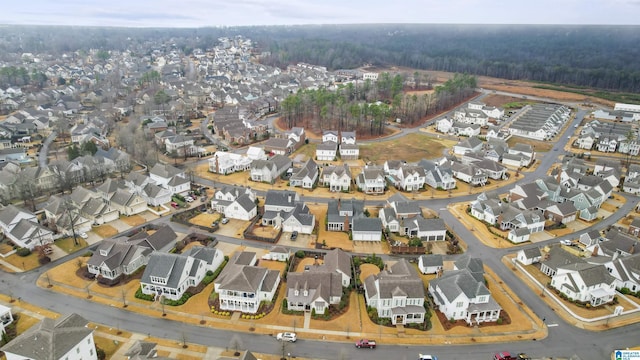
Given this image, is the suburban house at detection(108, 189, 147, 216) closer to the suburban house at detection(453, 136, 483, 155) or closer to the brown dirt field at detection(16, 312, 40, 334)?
the brown dirt field at detection(16, 312, 40, 334)

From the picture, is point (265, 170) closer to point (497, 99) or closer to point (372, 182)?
point (372, 182)

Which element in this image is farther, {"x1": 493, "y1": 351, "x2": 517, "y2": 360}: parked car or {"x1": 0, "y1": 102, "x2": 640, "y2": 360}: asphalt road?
{"x1": 0, "y1": 102, "x2": 640, "y2": 360}: asphalt road

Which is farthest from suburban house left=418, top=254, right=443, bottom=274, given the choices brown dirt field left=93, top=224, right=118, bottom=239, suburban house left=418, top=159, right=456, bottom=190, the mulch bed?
brown dirt field left=93, top=224, right=118, bottom=239

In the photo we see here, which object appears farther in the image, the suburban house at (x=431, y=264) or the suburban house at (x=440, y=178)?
the suburban house at (x=440, y=178)

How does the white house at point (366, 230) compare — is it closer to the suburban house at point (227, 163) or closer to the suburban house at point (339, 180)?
the suburban house at point (339, 180)

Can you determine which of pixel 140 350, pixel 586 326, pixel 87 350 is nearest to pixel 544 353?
pixel 586 326

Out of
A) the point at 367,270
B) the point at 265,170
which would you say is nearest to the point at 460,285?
the point at 367,270

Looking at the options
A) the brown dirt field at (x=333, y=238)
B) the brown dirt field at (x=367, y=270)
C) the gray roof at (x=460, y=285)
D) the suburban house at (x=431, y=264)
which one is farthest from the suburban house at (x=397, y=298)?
the brown dirt field at (x=333, y=238)
